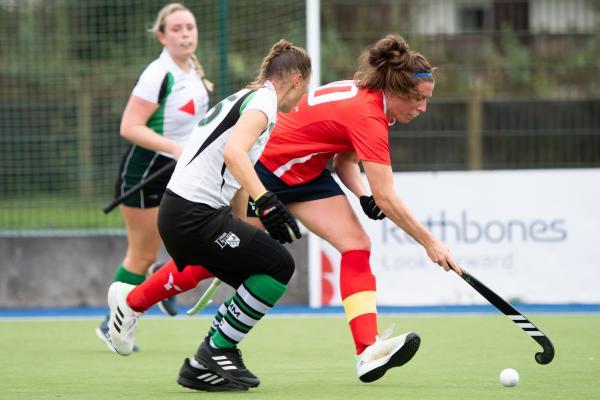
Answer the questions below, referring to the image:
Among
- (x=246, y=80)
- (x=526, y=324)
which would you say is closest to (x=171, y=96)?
(x=526, y=324)

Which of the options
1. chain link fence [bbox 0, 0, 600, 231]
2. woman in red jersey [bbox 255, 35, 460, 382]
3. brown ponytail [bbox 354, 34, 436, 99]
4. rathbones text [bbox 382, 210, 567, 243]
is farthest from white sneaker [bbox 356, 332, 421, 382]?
chain link fence [bbox 0, 0, 600, 231]

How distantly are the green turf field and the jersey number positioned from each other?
1.28 m

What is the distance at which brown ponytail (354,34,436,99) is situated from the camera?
17.0 ft

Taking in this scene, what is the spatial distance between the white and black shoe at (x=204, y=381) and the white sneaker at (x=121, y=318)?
0.52 meters

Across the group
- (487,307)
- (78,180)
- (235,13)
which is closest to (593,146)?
(487,307)

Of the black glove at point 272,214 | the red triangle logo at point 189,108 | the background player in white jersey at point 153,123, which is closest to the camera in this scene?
the black glove at point 272,214

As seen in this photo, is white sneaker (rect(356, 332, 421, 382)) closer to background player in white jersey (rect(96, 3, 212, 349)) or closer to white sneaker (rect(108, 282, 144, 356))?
white sneaker (rect(108, 282, 144, 356))

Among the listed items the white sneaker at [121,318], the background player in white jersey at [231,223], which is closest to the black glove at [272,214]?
the background player in white jersey at [231,223]

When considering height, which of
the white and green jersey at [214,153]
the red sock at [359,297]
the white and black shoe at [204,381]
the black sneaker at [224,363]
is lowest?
the white and black shoe at [204,381]

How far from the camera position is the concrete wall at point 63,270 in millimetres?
9297

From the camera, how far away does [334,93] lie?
5375 mm

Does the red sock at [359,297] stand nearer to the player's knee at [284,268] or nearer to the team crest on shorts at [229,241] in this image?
the player's knee at [284,268]

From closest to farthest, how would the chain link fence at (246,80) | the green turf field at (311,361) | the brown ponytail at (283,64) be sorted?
the brown ponytail at (283,64), the green turf field at (311,361), the chain link fence at (246,80)

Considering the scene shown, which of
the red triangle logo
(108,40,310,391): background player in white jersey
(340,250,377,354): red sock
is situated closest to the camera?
(108,40,310,391): background player in white jersey
